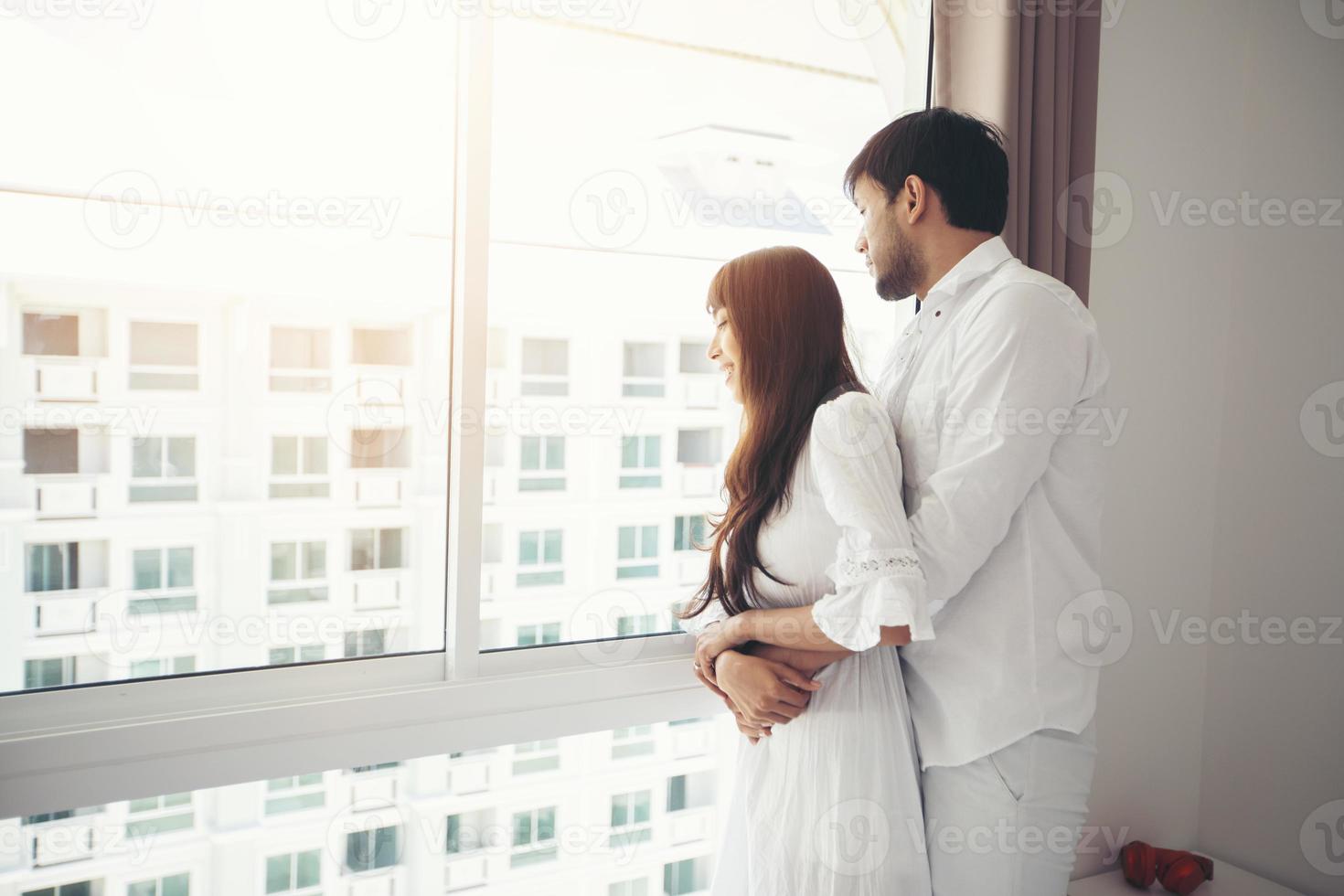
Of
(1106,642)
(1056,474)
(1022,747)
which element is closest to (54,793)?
(1022,747)

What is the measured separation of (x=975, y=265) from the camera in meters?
1.33

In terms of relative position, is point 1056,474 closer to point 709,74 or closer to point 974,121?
point 974,121

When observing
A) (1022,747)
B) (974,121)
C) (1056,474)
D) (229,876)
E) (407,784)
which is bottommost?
(229,876)

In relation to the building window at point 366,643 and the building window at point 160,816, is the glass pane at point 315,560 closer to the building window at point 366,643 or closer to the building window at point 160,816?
the building window at point 366,643

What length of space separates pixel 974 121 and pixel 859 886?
1.12 metres

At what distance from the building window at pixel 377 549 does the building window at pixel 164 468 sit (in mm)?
274

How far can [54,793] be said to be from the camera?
1261 millimetres

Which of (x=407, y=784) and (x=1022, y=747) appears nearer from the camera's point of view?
(x=1022, y=747)
